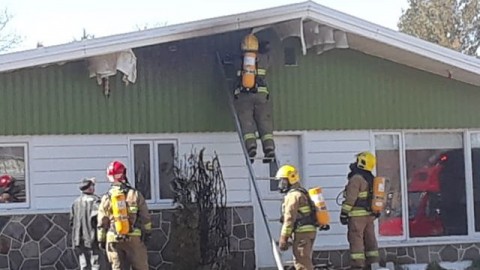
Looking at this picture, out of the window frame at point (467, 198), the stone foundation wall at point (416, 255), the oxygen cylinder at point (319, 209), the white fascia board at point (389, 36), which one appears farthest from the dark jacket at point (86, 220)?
the window frame at point (467, 198)

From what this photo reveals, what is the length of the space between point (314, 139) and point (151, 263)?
10.9 feet

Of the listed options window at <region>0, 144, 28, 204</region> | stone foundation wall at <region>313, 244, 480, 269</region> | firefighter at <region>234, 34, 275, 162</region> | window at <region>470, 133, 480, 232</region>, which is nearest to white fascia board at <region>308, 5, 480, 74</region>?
firefighter at <region>234, 34, 275, 162</region>

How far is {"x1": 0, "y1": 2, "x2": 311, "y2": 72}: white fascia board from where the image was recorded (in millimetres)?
12977

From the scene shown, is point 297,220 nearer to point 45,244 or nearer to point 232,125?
point 232,125

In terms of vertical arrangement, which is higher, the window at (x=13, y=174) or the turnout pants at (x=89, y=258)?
the window at (x=13, y=174)

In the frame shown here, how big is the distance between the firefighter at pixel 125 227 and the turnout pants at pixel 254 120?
2.42m

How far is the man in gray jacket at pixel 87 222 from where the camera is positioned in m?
12.5

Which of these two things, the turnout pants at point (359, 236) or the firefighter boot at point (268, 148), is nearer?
the turnout pants at point (359, 236)

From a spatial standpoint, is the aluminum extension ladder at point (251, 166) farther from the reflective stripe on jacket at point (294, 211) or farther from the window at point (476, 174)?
the window at point (476, 174)

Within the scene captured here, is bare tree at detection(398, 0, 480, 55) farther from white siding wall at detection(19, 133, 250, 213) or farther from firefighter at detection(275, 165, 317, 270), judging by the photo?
firefighter at detection(275, 165, 317, 270)

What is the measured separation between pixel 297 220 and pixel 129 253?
2267 millimetres

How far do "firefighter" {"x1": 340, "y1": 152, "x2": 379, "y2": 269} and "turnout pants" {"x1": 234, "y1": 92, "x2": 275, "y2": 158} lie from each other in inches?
54.5

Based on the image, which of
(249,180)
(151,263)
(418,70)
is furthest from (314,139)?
(151,263)

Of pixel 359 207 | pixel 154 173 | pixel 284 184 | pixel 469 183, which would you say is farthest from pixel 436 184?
pixel 154 173
